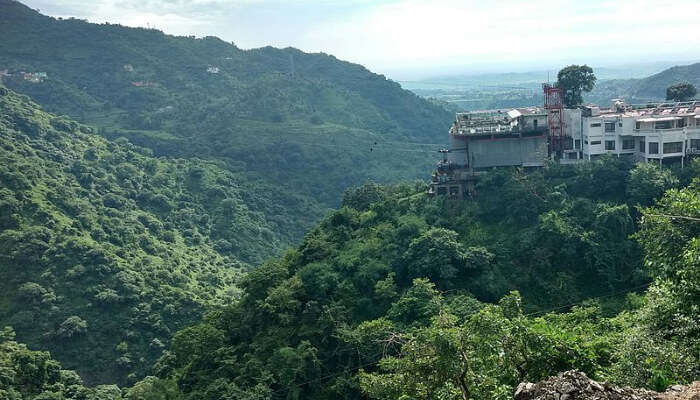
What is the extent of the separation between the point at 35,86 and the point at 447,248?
256 ft

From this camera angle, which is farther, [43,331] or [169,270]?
[169,270]

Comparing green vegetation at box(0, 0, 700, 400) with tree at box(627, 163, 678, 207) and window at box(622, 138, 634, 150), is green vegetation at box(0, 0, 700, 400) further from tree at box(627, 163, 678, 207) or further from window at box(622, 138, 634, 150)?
window at box(622, 138, 634, 150)

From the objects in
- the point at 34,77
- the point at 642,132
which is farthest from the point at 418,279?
the point at 34,77

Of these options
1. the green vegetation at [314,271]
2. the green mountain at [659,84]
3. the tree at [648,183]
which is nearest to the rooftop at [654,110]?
the green vegetation at [314,271]

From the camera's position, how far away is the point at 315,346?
25.8 meters

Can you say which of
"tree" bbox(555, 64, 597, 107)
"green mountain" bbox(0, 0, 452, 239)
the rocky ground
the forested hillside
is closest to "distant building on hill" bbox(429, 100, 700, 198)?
the forested hillside

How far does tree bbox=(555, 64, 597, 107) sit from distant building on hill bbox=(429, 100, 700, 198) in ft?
8.02

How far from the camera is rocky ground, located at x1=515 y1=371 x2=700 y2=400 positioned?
8922 millimetres

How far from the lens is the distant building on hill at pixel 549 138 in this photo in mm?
31375

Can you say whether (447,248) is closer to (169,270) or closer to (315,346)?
(315,346)

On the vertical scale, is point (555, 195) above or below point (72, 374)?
above

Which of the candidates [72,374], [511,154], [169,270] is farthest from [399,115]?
[72,374]

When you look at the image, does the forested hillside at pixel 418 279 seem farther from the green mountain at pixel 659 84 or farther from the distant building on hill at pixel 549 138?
the green mountain at pixel 659 84

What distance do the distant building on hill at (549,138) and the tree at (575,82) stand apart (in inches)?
96.2
